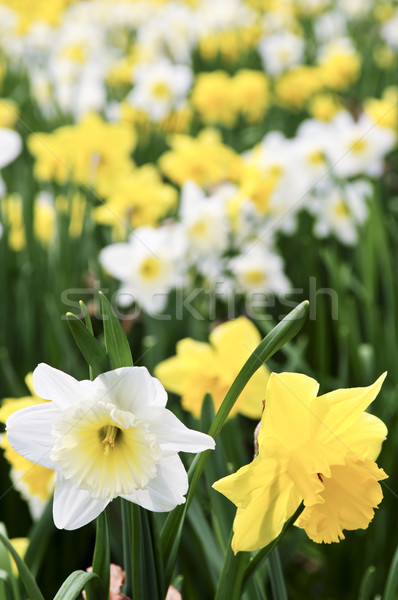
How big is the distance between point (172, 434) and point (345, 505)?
145 millimetres

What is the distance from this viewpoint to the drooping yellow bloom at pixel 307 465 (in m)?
0.45

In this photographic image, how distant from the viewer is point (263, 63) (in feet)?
12.0

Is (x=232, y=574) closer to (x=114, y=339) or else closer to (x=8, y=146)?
(x=114, y=339)

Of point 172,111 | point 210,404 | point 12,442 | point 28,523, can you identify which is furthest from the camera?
point 172,111

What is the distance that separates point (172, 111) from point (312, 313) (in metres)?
1.47

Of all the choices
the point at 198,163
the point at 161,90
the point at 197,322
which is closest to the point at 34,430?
the point at 197,322

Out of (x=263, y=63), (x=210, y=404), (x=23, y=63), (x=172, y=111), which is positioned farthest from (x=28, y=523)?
(x=263, y=63)

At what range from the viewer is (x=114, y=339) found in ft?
1.43

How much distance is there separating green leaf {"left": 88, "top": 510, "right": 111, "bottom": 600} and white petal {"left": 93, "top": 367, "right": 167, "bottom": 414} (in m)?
0.11

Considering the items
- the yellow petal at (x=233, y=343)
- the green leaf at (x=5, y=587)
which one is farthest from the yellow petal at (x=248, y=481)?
the yellow petal at (x=233, y=343)

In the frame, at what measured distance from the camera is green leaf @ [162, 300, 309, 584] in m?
0.44

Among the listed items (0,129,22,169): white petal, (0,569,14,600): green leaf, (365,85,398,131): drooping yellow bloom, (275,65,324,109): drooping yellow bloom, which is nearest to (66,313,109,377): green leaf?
(0,569,14,600): green leaf

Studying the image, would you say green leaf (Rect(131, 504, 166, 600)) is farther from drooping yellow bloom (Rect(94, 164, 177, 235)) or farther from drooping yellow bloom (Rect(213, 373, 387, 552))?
drooping yellow bloom (Rect(94, 164, 177, 235))

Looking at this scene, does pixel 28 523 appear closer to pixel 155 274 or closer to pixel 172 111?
pixel 155 274
